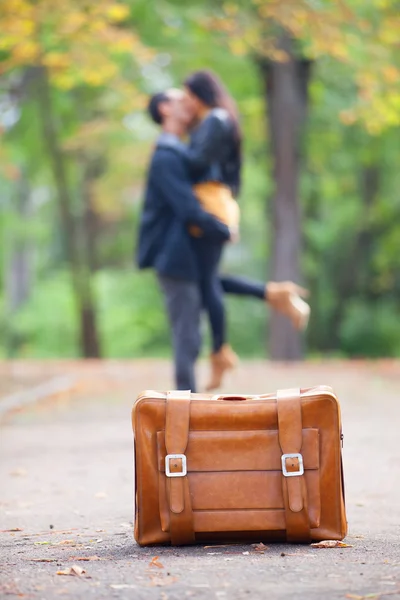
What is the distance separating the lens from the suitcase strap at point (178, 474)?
404cm

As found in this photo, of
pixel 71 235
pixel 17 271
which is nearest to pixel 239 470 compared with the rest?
pixel 71 235

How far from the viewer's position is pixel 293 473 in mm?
4020

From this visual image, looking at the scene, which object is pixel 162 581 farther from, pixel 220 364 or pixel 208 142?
pixel 220 364

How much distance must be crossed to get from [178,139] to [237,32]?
4841mm

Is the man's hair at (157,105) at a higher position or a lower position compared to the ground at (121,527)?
higher

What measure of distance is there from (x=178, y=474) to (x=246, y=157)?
2107 cm

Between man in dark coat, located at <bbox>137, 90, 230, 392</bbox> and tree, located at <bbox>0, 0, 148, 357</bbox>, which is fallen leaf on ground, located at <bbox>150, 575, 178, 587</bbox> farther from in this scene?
tree, located at <bbox>0, 0, 148, 357</bbox>

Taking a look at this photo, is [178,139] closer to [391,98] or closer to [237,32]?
[237,32]

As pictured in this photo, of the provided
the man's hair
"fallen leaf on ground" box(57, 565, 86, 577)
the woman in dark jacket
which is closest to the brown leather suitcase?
"fallen leaf on ground" box(57, 565, 86, 577)

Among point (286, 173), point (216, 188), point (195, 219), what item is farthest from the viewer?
point (286, 173)

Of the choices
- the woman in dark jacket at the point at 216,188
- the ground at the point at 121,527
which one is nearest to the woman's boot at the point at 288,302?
the woman in dark jacket at the point at 216,188

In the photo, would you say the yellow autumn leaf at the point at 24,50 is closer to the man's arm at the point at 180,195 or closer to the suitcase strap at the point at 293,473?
the man's arm at the point at 180,195

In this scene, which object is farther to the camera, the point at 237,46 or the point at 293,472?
the point at 237,46

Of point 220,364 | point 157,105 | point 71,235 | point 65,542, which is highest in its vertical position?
point 157,105
